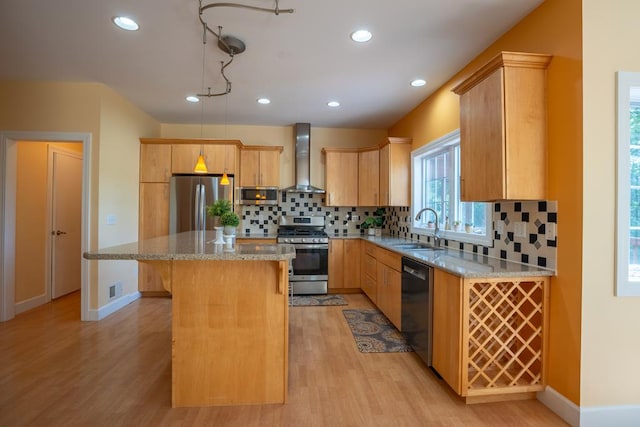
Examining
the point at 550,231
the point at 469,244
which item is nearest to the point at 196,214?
the point at 469,244

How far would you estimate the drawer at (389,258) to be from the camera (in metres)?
2.99

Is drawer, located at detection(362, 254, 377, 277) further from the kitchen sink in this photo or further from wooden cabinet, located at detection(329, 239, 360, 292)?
the kitchen sink

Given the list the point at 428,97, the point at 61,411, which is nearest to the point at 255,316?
the point at 61,411

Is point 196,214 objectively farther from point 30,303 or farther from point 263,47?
point 263,47

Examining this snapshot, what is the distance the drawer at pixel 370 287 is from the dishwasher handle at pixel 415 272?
3.67ft

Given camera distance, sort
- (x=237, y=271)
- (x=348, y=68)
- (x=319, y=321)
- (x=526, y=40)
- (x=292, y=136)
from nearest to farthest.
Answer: (x=237, y=271)
(x=526, y=40)
(x=348, y=68)
(x=319, y=321)
(x=292, y=136)

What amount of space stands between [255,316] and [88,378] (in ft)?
4.67

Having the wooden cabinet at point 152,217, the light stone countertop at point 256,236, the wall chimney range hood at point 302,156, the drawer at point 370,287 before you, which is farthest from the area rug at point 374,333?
the wooden cabinet at point 152,217

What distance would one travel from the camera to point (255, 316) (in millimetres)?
1935

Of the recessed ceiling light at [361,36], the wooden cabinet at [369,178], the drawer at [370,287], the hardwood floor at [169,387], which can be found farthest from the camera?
the wooden cabinet at [369,178]

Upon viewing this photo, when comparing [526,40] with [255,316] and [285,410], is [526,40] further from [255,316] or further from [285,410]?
[285,410]

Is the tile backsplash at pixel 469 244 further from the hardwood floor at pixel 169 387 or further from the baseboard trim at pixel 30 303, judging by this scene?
the baseboard trim at pixel 30 303

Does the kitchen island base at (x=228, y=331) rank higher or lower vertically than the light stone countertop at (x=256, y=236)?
lower

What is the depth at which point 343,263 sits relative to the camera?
14.8 feet
